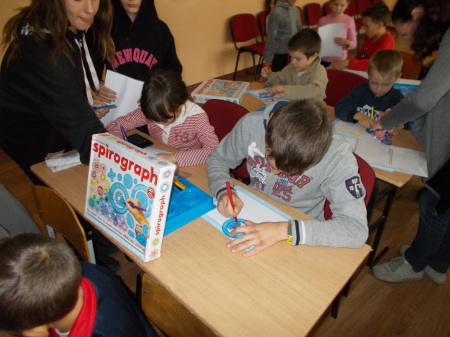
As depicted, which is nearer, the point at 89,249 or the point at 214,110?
the point at 89,249

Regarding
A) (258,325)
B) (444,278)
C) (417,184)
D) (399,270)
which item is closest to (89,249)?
(258,325)

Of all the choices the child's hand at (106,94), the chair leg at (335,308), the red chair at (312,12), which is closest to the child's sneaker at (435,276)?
the chair leg at (335,308)

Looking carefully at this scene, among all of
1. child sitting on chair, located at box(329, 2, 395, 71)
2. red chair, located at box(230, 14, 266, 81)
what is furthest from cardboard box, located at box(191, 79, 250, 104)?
red chair, located at box(230, 14, 266, 81)

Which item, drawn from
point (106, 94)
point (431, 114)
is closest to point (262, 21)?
point (106, 94)

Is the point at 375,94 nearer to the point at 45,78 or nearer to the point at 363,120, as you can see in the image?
the point at 363,120

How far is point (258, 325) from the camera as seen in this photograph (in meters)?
0.78

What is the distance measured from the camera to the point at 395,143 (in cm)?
169

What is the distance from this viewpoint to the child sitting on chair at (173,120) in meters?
1.37

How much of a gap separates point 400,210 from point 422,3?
1517mm

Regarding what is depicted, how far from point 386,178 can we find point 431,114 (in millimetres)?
327

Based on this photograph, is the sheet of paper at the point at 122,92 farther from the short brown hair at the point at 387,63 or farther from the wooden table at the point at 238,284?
the short brown hair at the point at 387,63

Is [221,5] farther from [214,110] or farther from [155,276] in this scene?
[155,276]

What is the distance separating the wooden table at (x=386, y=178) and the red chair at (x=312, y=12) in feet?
12.4

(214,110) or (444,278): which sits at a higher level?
(214,110)
